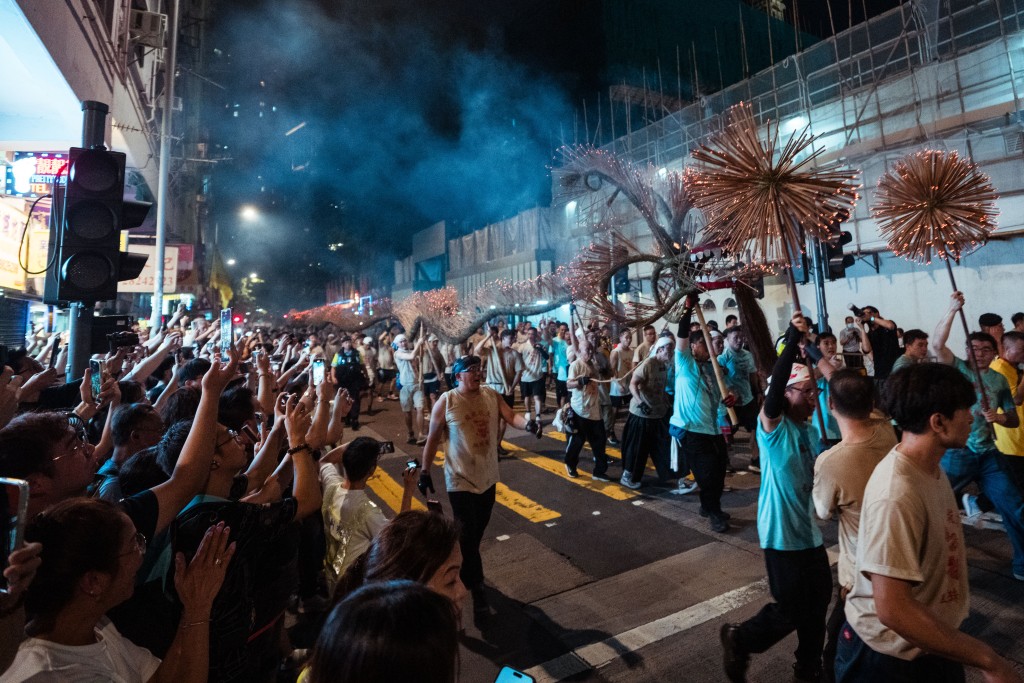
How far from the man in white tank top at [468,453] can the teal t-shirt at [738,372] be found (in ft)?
13.7

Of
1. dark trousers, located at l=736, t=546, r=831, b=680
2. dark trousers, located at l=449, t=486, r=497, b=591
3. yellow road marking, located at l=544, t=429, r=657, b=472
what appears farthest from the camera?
yellow road marking, located at l=544, t=429, r=657, b=472

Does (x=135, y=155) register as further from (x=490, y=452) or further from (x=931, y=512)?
(x=931, y=512)

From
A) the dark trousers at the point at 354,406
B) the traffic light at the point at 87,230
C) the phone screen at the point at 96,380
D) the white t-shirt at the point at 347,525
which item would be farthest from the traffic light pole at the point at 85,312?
the dark trousers at the point at 354,406

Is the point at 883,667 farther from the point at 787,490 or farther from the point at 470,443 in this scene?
the point at 470,443

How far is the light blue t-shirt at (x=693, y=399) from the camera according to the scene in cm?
595

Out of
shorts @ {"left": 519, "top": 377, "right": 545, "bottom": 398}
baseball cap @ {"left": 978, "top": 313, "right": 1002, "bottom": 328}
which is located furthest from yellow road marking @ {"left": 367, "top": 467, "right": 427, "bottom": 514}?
baseball cap @ {"left": 978, "top": 313, "right": 1002, "bottom": 328}

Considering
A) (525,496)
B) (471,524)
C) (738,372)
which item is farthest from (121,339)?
(738,372)

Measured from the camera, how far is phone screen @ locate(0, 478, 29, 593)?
1354mm

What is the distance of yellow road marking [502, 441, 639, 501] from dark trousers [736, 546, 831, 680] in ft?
11.7

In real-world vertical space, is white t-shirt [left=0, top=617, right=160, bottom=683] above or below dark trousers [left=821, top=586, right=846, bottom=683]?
above

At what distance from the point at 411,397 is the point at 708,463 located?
6044 mm

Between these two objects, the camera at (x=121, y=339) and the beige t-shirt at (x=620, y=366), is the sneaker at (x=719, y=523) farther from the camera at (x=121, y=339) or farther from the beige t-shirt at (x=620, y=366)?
the camera at (x=121, y=339)

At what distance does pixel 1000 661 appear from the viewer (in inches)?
64.7

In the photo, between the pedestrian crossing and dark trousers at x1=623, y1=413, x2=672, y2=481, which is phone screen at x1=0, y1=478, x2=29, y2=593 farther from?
dark trousers at x1=623, y1=413, x2=672, y2=481
